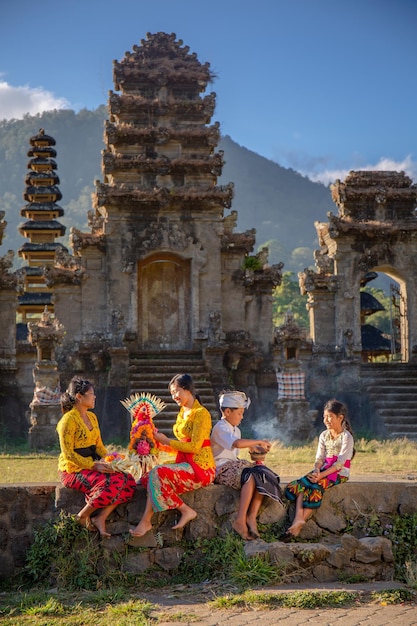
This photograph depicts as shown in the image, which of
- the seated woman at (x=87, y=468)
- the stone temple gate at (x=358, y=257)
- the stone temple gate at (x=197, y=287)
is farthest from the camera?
the stone temple gate at (x=358, y=257)

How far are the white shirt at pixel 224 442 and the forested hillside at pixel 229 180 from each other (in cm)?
10885

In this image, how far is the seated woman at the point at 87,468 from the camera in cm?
854

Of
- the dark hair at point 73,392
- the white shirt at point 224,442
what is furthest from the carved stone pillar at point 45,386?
the white shirt at point 224,442

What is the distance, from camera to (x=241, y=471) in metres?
8.90

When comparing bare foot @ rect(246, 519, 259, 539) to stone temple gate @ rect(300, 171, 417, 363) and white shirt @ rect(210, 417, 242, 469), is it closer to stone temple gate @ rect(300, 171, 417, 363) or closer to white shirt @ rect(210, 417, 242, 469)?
white shirt @ rect(210, 417, 242, 469)

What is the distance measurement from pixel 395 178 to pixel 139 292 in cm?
758

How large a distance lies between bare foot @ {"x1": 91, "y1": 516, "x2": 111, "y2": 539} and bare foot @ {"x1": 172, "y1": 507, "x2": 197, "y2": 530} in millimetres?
665

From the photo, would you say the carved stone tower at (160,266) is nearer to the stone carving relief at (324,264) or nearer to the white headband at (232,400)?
the stone carving relief at (324,264)

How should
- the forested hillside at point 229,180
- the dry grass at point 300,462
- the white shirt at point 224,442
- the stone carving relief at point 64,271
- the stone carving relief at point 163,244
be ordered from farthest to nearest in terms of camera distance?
1. the forested hillside at point 229,180
2. the stone carving relief at point 163,244
3. the stone carving relief at point 64,271
4. the dry grass at point 300,462
5. the white shirt at point 224,442

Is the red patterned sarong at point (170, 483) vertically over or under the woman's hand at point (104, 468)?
under

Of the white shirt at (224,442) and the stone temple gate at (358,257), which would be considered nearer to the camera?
the white shirt at (224,442)

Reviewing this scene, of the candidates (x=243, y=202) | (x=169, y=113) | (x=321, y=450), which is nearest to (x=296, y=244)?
(x=243, y=202)

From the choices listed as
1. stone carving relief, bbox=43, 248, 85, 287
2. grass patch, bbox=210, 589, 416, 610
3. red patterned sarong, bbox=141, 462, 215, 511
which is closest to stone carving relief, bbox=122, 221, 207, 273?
stone carving relief, bbox=43, 248, 85, 287

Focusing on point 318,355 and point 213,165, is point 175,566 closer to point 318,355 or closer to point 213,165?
point 318,355
